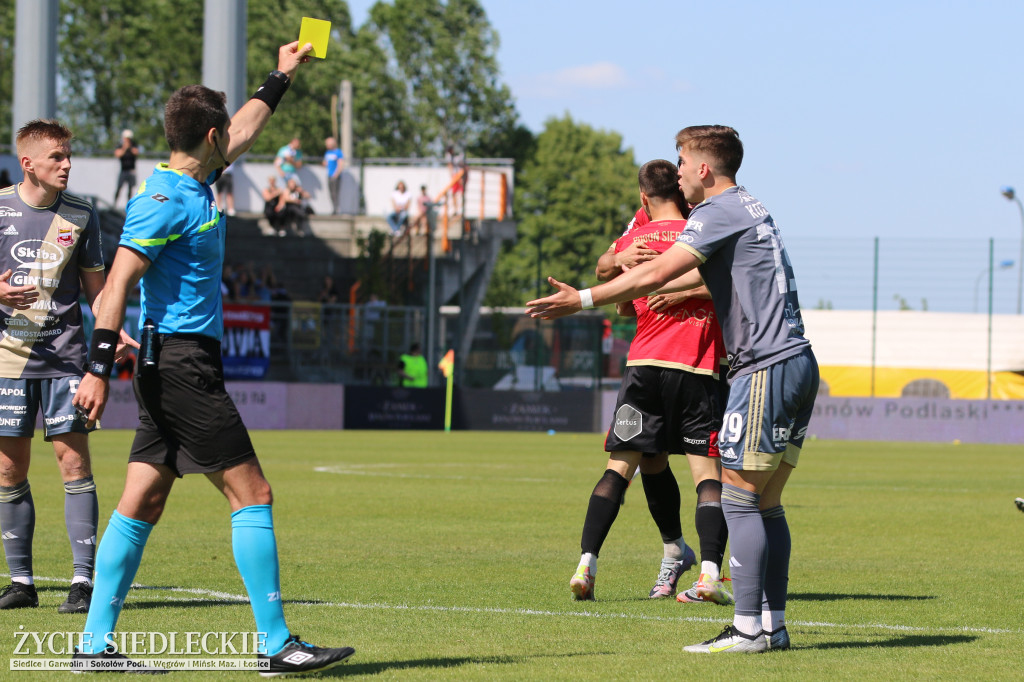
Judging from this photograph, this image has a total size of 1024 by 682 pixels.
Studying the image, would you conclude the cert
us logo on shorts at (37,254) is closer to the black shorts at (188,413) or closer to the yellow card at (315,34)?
the yellow card at (315,34)

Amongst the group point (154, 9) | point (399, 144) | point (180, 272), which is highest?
point (154, 9)

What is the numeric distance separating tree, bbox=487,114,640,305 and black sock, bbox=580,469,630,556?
66.4m

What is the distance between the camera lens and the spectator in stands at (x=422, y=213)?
3766 cm

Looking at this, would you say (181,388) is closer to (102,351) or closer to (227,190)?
(102,351)

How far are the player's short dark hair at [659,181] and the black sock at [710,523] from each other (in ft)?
4.97

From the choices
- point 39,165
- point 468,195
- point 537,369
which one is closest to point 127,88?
point 468,195

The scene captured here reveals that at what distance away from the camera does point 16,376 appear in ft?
22.2

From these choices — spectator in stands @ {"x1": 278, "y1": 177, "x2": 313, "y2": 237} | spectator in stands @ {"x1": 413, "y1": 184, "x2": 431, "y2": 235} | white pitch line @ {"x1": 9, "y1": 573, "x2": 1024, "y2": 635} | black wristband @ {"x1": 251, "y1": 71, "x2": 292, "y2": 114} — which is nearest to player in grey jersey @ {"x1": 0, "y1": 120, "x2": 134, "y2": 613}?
white pitch line @ {"x1": 9, "y1": 573, "x2": 1024, "y2": 635}

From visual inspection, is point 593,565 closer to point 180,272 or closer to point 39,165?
point 180,272

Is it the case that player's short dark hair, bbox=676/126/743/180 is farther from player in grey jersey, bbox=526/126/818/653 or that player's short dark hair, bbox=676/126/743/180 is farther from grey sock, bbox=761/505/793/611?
grey sock, bbox=761/505/793/611

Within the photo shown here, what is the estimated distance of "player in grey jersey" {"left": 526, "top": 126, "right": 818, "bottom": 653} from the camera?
5.52 meters

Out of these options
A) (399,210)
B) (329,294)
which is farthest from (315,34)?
(399,210)

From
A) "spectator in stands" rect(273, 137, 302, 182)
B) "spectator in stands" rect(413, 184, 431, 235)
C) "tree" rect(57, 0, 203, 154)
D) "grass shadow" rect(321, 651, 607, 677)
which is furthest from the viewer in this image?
"tree" rect(57, 0, 203, 154)

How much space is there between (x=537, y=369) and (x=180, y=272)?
28452mm
